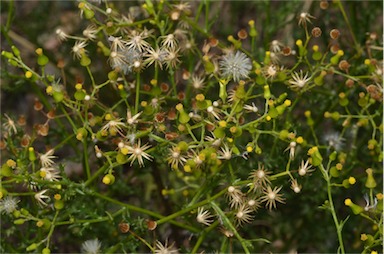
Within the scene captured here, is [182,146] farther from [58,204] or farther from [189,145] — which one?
[58,204]

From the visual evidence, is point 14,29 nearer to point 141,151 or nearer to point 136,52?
point 136,52

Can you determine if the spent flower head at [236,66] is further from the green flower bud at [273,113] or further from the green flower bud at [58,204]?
the green flower bud at [58,204]

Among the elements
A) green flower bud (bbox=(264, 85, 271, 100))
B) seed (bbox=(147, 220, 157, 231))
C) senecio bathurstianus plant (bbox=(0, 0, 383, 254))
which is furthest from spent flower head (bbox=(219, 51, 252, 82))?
seed (bbox=(147, 220, 157, 231))

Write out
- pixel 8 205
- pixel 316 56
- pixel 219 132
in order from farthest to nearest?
pixel 316 56, pixel 8 205, pixel 219 132

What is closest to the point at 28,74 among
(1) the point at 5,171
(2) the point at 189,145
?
(1) the point at 5,171

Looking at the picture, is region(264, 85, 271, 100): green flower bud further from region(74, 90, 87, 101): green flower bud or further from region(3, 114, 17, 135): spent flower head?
region(3, 114, 17, 135): spent flower head

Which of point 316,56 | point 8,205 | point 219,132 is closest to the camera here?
point 219,132

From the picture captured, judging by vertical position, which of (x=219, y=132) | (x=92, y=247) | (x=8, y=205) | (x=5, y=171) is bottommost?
(x=92, y=247)

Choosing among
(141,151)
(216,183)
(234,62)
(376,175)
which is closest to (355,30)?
(376,175)
